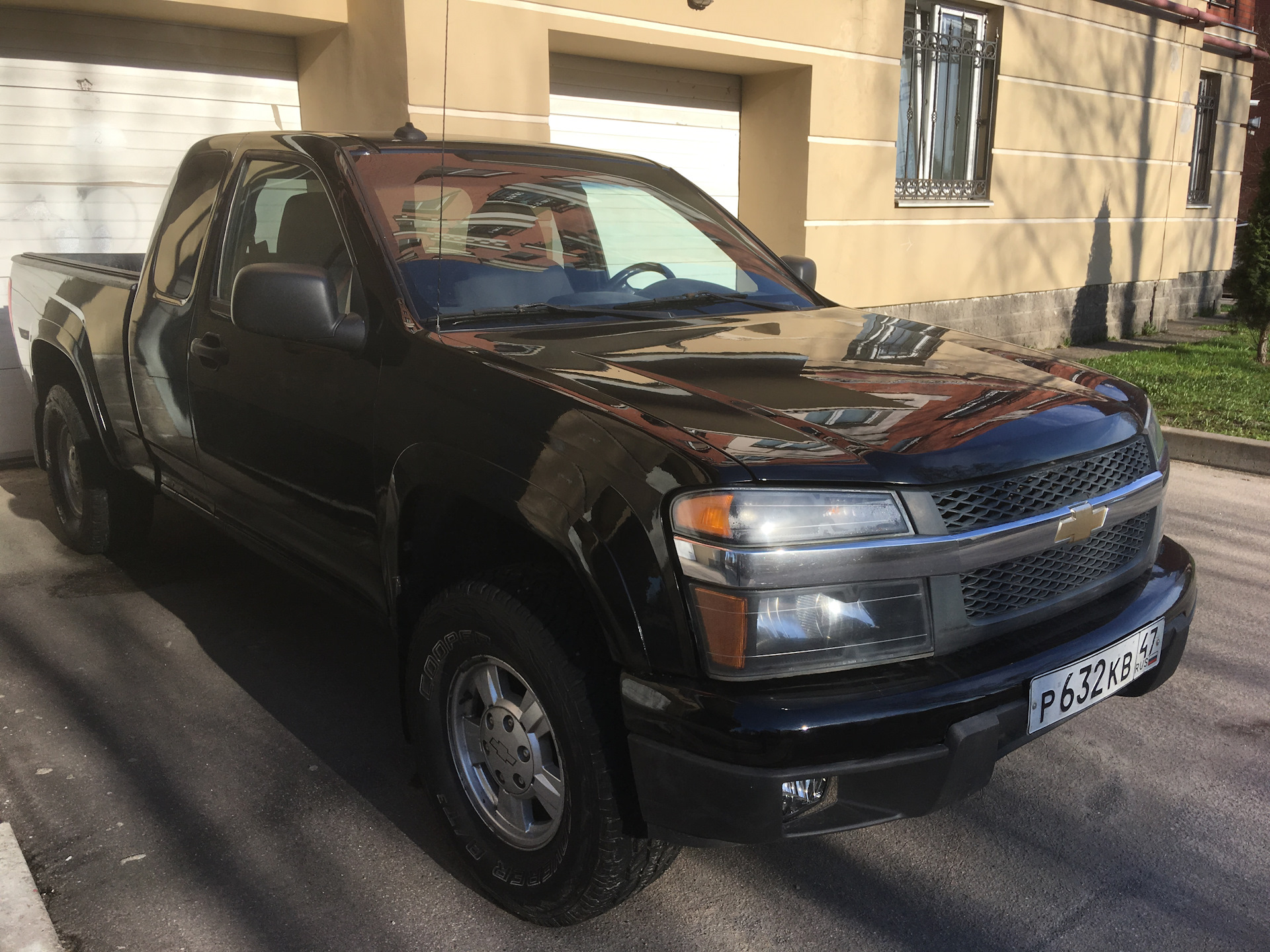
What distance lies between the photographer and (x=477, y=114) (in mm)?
6867

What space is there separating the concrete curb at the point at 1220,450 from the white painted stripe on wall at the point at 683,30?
408cm

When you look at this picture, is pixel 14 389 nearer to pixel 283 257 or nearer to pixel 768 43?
pixel 283 257

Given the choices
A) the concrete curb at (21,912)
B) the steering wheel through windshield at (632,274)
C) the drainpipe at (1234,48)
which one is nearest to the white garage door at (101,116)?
the steering wheel through windshield at (632,274)

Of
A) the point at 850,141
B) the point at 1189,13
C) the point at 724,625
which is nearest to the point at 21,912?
the point at 724,625

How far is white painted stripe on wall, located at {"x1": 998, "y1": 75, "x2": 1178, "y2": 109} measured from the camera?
414 inches

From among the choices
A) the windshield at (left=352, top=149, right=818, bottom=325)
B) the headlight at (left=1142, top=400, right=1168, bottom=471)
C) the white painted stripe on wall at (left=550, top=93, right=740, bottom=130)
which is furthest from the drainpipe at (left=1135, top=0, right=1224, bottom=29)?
the headlight at (left=1142, top=400, right=1168, bottom=471)

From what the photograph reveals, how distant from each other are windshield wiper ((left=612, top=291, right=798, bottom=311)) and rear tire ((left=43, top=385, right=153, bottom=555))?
2693mm

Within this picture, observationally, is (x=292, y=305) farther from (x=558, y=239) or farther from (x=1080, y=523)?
(x=1080, y=523)

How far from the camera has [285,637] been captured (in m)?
4.16

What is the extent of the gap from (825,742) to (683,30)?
23.0 ft

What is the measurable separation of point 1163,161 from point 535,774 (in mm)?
13195

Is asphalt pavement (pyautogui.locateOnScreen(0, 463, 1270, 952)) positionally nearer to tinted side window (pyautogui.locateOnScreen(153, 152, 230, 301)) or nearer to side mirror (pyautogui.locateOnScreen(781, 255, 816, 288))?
tinted side window (pyautogui.locateOnScreen(153, 152, 230, 301))

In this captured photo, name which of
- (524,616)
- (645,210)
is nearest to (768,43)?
(645,210)

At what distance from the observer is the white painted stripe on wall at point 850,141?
894cm
